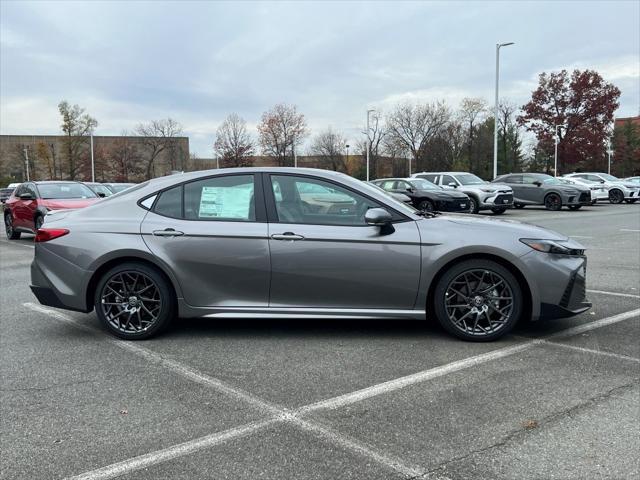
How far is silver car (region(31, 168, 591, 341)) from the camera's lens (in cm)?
476

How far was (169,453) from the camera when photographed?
9.81 ft

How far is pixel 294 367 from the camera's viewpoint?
433 cm

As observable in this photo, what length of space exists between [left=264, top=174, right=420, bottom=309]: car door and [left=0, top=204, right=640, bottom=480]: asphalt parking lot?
414mm

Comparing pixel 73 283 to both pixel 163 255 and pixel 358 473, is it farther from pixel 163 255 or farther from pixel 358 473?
pixel 358 473

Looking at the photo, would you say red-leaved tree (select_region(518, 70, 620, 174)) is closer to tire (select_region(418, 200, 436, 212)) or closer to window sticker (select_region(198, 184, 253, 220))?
tire (select_region(418, 200, 436, 212))

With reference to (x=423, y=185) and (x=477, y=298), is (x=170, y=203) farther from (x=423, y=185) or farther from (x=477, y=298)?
(x=423, y=185)

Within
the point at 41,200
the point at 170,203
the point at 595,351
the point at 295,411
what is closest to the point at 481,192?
the point at 41,200

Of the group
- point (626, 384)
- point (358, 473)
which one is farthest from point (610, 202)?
point (358, 473)

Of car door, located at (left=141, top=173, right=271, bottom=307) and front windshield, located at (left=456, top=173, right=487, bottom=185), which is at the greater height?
front windshield, located at (left=456, top=173, right=487, bottom=185)

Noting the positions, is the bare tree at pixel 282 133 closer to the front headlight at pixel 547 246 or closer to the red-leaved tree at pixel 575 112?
the red-leaved tree at pixel 575 112

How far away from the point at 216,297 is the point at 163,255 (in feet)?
1.94

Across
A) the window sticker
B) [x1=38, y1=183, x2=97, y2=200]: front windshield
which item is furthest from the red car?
the window sticker

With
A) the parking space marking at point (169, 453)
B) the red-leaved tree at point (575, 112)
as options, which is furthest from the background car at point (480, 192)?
the red-leaved tree at point (575, 112)

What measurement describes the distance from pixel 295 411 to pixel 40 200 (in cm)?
1156
